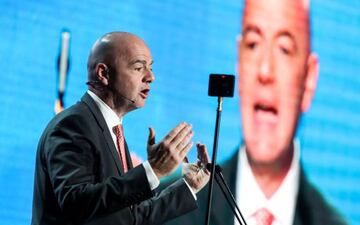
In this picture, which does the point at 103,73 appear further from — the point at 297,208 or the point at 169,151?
the point at 297,208

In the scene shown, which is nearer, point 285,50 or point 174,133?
point 174,133

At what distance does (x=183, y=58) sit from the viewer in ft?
10.3

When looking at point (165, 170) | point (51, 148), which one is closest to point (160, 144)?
point (165, 170)

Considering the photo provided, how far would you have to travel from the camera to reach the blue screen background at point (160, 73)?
2795mm

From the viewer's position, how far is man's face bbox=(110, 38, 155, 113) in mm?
1924

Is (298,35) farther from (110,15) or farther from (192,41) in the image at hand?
(110,15)

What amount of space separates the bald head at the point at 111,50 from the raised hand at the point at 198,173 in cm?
36

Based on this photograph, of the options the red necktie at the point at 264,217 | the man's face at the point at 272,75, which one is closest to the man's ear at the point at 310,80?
the man's face at the point at 272,75

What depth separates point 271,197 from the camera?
3.25 metres

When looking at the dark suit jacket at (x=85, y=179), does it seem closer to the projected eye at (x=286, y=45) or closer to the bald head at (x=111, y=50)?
the bald head at (x=111, y=50)

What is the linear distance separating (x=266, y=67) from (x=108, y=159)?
1620 millimetres

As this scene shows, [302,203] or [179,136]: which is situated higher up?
[179,136]

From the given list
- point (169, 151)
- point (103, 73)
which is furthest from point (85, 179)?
point (103, 73)

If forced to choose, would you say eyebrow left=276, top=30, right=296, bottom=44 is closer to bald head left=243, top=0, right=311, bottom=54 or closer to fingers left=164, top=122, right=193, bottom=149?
bald head left=243, top=0, right=311, bottom=54
